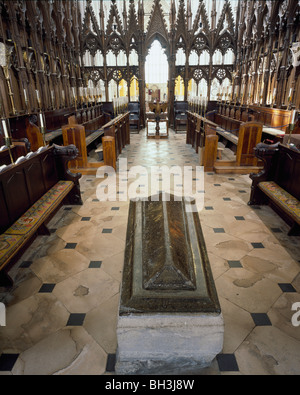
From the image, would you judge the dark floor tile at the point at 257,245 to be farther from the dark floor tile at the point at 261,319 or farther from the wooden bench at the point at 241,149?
the wooden bench at the point at 241,149

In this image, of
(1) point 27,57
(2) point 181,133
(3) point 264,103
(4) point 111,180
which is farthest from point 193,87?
(4) point 111,180

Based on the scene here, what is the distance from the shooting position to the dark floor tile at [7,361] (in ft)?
6.84

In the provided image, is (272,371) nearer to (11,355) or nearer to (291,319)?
(291,319)

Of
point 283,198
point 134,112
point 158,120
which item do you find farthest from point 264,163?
point 134,112

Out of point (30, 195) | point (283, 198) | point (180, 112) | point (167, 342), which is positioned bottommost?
point (167, 342)

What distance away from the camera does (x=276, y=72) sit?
984 cm

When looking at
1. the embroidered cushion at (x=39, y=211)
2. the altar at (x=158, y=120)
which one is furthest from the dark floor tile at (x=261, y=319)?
the altar at (x=158, y=120)

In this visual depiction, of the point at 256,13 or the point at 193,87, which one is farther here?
the point at 193,87

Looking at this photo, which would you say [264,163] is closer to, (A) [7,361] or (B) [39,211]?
(B) [39,211]

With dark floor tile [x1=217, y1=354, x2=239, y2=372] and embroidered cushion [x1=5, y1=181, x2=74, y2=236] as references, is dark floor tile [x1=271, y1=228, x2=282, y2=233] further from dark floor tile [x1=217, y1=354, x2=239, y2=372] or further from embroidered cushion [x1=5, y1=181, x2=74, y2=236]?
embroidered cushion [x1=5, y1=181, x2=74, y2=236]

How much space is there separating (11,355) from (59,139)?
7.47 meters

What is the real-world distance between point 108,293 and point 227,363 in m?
1.35

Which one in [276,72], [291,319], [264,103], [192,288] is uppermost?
[276,72]

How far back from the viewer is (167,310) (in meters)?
1.66
